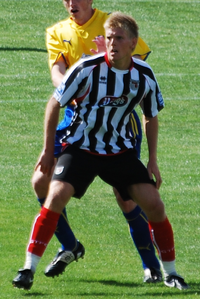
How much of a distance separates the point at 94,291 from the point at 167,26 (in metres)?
15.5

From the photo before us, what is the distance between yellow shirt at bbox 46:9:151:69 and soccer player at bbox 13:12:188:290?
2.45 feet

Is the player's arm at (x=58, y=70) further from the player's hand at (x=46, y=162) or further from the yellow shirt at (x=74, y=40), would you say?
the player's hand at (x=46, y=162)

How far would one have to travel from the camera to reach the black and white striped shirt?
513 centimetres

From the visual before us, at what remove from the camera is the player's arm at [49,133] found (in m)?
5.16

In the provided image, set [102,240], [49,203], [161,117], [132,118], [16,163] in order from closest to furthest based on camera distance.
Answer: [49,203]
[132,118]
[102,240]
[16,163]
[161,117]

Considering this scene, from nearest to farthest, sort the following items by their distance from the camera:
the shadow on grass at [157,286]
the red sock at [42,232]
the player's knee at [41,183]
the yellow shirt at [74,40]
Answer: the red sock at [42,232], the shadow on grass at [157,286], the player's knee at [41,183], the yellow shirt at [74,40]

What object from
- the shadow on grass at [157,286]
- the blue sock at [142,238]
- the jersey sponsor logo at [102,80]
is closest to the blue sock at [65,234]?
the shadow on grass at [157,286]

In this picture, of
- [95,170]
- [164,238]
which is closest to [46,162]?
[95,170]

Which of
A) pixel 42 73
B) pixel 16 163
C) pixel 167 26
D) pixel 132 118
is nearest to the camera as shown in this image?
pixel 132 118

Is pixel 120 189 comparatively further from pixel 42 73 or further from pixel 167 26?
pixel 167 26

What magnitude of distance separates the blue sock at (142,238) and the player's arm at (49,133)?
2.98 ft

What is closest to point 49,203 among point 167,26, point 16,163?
point 16,163

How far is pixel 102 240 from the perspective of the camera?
22.5 feet

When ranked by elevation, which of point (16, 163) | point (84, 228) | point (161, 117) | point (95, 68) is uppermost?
point (95, 68)
